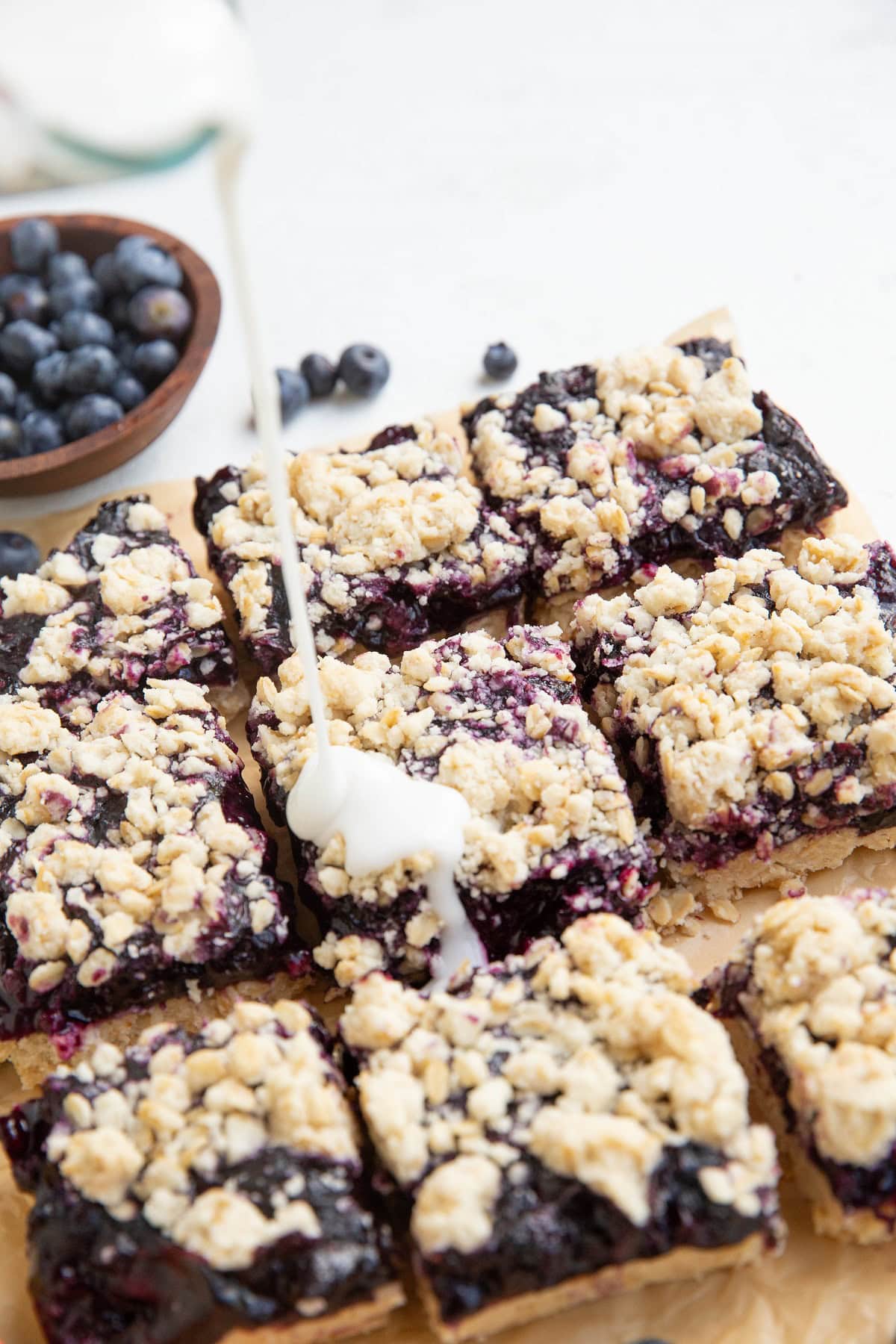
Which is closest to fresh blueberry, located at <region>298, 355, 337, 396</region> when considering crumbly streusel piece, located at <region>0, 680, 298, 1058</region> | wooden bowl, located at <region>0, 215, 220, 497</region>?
wooden bowl, located at <region>0, 215, 220, 497</region>

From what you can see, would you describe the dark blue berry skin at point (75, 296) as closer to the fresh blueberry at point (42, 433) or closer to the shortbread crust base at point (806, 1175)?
the fresh blueberry at point (42, 433)

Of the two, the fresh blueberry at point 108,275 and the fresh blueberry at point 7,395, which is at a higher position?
the fresh blueberry at point 108,275

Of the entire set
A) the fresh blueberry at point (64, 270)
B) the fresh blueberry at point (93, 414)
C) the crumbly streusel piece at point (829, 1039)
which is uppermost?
the fresh blueberry at point (64, 270)

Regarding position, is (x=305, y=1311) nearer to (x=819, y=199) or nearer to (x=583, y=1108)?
(x=583, y=1108)

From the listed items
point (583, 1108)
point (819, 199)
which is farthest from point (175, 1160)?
point (819, 199)

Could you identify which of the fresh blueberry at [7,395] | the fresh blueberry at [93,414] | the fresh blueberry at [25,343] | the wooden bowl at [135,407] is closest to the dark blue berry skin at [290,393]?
the wooden bowl at [135,407]

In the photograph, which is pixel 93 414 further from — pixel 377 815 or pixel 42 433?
pixel 377 815
